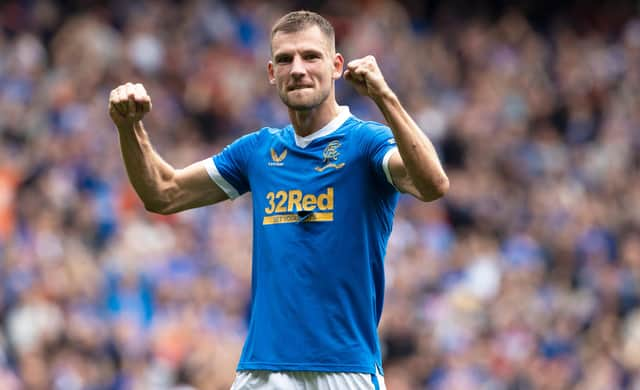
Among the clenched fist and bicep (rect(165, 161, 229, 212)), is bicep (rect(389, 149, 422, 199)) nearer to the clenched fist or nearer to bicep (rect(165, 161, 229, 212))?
the clenched fist

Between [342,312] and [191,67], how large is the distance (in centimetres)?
1078

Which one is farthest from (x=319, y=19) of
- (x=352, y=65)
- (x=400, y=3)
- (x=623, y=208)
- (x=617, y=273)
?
(x=400, y=3)

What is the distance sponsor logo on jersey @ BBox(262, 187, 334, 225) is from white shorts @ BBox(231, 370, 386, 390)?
640mm

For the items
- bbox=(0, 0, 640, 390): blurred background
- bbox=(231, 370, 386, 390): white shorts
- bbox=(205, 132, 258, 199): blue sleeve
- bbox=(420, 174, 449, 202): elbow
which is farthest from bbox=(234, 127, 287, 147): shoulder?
bbox=(0, 0, 640, 390): blurred background

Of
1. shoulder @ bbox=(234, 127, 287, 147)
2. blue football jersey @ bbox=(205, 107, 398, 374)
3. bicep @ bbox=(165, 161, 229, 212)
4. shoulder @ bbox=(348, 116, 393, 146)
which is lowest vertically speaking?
blue football jersey @ bbox=(205, 107, 398, 374)

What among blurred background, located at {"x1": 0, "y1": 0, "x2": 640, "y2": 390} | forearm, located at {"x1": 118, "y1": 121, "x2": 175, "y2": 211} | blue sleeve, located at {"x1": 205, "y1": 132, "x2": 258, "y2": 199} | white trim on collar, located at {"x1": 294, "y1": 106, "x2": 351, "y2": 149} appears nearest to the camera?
white trim on collar, located at {"x1": 294, "y1": 106, "x2": 351, "y2": 149}

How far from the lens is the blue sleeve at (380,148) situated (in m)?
4.70

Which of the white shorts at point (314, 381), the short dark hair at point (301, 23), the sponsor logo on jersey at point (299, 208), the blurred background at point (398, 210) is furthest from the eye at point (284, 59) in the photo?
the blurred background at point (398, 210)

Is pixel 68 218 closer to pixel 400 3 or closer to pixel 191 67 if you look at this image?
pixel 191 67

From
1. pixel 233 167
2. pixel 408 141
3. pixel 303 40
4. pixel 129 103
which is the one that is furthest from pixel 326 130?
pixel 129 103

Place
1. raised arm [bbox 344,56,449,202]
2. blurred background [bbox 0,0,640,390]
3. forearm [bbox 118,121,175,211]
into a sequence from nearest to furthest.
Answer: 1. raised arm [bbox 344,56,449,202]
2. forearm [bbox 118,121,175,211]
3. blurred background [bbox 0,0,640,390]

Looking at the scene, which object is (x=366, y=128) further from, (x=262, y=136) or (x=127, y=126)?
(x=127, y=126)

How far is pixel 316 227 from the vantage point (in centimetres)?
484

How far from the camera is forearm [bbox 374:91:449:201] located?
4.42 metres
